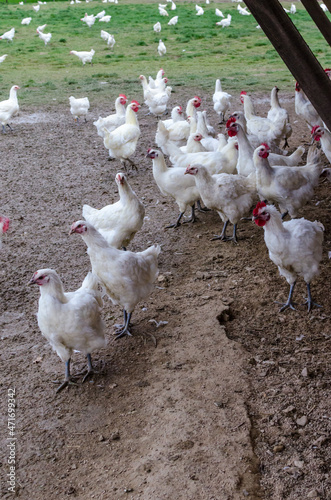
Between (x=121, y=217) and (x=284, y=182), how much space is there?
200 centimetres

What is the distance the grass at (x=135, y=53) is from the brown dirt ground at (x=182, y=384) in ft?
27.4

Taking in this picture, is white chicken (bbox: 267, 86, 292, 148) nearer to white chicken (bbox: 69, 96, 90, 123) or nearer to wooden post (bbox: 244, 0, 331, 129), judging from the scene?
white chicken (bbox: 69, 96, 90, 123)

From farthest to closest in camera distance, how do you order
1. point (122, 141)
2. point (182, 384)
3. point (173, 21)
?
1. point (173, 21)
2. point (122, 141)
3. point (182, 384)

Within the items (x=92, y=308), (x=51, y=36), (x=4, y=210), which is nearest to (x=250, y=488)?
(x=92, y=308)

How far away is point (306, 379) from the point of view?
3.89 metres

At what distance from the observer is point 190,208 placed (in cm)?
760

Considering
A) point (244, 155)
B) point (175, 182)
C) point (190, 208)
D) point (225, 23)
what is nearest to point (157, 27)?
point (225, 23)

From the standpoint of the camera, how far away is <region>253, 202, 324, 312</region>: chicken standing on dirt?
4633 mm

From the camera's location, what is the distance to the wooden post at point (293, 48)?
8.61 ft

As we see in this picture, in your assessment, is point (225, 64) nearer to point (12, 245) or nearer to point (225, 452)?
point (12, 245)

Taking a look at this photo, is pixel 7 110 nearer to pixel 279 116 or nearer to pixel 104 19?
pixel 279 116

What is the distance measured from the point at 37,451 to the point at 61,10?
2915 cm

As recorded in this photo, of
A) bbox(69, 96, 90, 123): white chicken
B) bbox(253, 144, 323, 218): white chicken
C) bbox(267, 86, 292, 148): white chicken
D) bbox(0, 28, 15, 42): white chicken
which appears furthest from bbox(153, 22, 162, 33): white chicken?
bbox(253, 144, 323, 218): white chicken

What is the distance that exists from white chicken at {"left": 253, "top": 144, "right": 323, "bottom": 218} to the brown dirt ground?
1.94 feet
